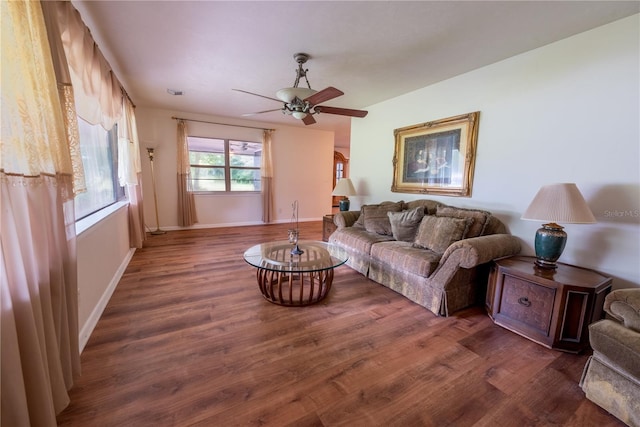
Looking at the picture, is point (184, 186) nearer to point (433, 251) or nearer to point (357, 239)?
point (357, 239)

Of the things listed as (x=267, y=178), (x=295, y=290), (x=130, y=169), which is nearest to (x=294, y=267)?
(x=295, y=290)

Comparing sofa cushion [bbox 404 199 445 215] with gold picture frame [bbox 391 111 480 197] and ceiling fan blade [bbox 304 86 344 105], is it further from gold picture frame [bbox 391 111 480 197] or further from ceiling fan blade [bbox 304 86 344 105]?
ceiling fan blade [bbox 304 86 344 105]

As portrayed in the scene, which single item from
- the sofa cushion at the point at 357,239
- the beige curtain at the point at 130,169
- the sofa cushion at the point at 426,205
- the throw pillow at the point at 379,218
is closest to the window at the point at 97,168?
the beige curtain at the point at 130,169

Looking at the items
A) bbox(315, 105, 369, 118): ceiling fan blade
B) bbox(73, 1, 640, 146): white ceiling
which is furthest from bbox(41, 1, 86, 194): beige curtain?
bbox(315, 105, 369, 118): ceiling fan blade

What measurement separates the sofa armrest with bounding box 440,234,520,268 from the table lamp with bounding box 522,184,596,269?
291mm

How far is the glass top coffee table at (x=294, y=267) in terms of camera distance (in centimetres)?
241

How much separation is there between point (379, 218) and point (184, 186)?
13.9 feet

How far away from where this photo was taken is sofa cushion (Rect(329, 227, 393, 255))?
3.26m

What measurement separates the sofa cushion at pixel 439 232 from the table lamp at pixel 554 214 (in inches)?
22.5

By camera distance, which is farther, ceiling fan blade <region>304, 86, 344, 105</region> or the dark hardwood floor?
ceiling fan blade <region>304, 86, 344, 105</region>

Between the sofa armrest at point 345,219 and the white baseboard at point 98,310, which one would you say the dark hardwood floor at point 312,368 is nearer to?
the white baseboard at point 98,310

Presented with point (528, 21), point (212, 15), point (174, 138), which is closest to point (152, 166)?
point (174, 138)

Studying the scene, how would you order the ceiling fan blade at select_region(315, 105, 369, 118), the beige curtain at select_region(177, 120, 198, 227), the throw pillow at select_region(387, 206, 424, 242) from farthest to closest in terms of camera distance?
the beige curtain at select_region(177, 120, 198, 227)
the throw pillow at select_region(387, 206, 424, 242)
the ceiling fan blade at select_region(315, 105, 369, 118)

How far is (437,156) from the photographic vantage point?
11.3 ft
